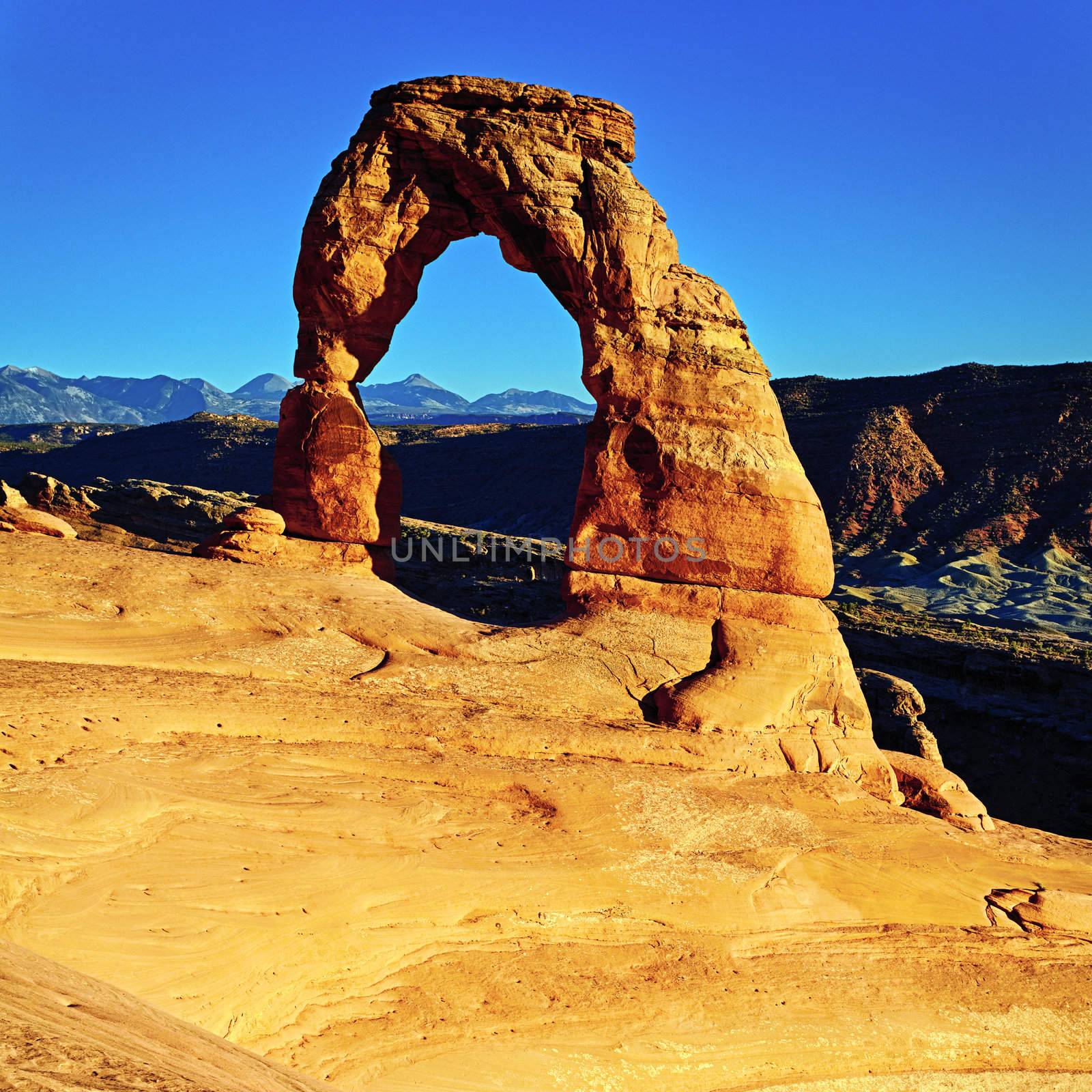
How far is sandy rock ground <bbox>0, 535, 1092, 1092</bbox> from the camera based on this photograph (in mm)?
7367

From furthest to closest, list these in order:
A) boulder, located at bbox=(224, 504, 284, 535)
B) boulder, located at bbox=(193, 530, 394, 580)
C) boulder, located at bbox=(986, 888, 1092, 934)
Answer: boulder, located at bbox=(224, 504, 284, 535)
boulder, located at bbox=(193, 530, 394, 580)
boulder, located at bbox=(986, 888, 1092, 934)

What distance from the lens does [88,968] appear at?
6645 mm

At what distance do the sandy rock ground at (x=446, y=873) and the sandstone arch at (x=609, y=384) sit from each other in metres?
1.60

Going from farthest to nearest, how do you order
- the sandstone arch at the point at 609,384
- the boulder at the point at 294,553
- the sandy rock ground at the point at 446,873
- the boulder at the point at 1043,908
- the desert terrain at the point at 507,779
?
1. the boulder at the point at 294,553
2. the sandstone arch at the point at 609,384
3. the boulder at the point at 1043,908
4. the desert terrain at the point at 507,779
5. the sandy rock ground at the point at 446,873

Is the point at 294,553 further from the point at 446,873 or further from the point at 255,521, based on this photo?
the point at 446,873

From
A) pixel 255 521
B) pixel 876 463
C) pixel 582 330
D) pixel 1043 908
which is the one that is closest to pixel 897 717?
pixel 1043 908

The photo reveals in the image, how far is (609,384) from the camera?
14.6 m

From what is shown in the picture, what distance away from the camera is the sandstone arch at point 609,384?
14148mm

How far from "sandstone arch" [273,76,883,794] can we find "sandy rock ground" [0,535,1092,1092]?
1.60m

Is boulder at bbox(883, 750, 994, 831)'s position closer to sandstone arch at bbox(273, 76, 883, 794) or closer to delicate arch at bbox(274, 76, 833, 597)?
sandstone arch at bbox(273, 76, 883, 794)

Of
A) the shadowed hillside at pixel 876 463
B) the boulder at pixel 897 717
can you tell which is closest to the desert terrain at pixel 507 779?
the boulder at pixel 897 717

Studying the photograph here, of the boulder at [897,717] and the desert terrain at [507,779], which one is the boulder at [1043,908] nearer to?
the desert terrain at [507,779]

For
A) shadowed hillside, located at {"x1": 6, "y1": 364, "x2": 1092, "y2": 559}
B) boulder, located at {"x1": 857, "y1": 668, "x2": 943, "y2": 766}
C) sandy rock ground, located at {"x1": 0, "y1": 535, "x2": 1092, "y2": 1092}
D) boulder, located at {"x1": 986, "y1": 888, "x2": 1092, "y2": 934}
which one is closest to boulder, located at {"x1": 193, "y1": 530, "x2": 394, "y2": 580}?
sandy rock ground, located at {"x1": 0, "y1": 535, "x2": 1092, "y2": 1092}

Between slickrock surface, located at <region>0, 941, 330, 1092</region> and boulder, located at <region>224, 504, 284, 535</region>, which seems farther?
boulder, located at <region>224, 504, 284, 535</region>
